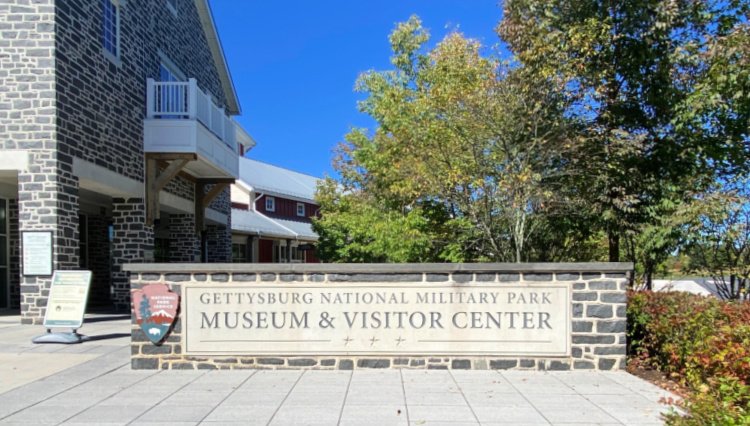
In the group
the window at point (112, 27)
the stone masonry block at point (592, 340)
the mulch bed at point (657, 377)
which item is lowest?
the mulch bed at point (657, 377)

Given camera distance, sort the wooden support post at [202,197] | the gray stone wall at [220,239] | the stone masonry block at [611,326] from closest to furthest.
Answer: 1. the stone masonry block at [611,326]
2. the wooden support post at [202,197]
3. the gray stone wall at [220,239]

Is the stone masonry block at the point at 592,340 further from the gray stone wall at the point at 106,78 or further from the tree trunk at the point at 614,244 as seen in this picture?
the gray stone wall at the point at 106,78

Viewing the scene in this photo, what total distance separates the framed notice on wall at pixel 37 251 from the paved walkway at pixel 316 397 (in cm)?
414

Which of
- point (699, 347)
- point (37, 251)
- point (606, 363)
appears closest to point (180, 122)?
point (37, 251)

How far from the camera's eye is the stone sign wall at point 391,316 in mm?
6934

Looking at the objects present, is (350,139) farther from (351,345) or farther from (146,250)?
(351,345)

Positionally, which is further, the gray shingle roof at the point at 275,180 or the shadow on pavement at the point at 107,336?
the gray shingle roof at the point at 275,180

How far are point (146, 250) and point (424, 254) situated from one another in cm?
746

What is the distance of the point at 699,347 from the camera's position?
5.76 metres

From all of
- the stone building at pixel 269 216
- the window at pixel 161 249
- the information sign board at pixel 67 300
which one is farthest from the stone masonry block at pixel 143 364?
the stone building at pixel 269 216

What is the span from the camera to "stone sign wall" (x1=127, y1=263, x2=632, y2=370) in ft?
22.7

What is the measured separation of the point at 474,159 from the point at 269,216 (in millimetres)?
23478

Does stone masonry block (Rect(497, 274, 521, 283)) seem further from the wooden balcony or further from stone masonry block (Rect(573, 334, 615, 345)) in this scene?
the wooden balcony

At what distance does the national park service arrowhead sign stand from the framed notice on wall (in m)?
5.44
